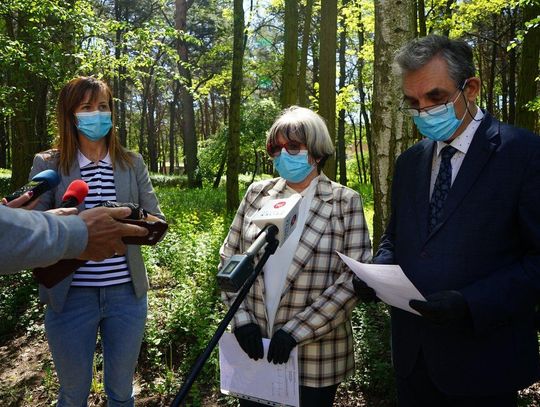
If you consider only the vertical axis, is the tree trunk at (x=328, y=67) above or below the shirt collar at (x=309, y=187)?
above

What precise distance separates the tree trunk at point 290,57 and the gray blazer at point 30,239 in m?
7.21

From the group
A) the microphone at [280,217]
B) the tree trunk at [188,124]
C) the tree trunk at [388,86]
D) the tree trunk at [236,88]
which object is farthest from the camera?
the tree trunk at [188,124]

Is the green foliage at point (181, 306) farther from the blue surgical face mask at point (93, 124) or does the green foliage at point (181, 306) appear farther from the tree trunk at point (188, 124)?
the tree trunk at point (188, 124)

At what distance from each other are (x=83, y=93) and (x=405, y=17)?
227cm

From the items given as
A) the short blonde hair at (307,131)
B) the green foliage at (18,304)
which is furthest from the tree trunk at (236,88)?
the short blonde hair at (307,131)

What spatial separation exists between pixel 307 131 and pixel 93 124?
4.20 feet

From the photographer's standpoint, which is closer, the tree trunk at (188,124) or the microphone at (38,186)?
the microphone at (38,186)

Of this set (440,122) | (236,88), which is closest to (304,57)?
(236,88)

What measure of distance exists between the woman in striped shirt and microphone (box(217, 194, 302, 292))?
54.4 inches

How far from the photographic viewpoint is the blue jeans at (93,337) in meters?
2.49

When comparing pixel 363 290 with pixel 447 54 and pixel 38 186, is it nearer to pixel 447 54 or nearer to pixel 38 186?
pixel 447 54

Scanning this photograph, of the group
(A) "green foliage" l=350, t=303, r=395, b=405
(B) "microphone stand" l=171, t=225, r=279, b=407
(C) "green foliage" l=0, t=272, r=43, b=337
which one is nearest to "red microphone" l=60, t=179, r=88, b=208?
(B) "microphone stand" l=171, t=225, r=279, b=407

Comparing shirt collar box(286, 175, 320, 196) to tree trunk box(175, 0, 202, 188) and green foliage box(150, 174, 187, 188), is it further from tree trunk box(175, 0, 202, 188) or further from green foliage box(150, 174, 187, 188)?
green foliage box(150, 174, 187, 188)

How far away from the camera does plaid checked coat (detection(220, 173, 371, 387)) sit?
87.4 inches
